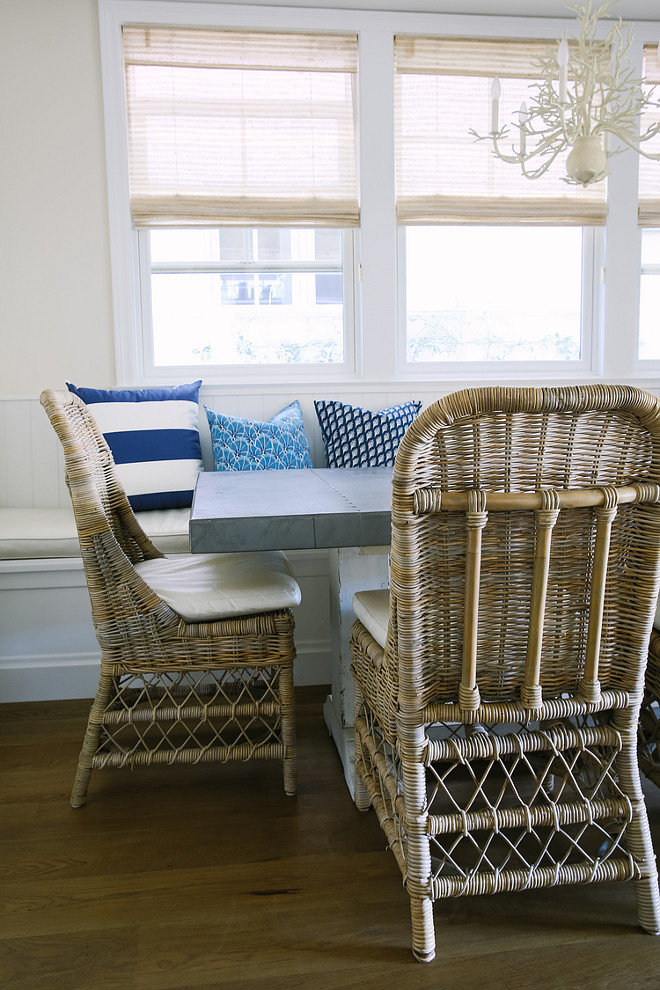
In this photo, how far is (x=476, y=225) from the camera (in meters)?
3.56

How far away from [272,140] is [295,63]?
33 cm

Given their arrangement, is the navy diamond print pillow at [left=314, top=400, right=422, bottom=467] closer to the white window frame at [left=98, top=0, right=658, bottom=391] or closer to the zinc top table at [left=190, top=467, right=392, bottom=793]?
the white window frame at [left=98, top=0, right=658, bottom=391]

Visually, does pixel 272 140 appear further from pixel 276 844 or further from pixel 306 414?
pixel 276 844

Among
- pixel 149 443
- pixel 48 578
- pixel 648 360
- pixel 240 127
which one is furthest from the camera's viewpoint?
pixel 648 360

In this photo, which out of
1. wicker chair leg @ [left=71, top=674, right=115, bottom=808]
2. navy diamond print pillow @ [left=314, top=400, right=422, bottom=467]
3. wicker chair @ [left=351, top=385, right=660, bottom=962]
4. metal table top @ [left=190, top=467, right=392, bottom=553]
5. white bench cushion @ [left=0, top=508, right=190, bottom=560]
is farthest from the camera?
navy diamond print pillow @ [left=314, top=400, right=422, bottom=467]

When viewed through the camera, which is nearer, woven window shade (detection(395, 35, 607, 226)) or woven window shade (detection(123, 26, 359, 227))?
woven window shade (detection(123, 26, 359, 227))

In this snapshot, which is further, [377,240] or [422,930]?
[377,240]

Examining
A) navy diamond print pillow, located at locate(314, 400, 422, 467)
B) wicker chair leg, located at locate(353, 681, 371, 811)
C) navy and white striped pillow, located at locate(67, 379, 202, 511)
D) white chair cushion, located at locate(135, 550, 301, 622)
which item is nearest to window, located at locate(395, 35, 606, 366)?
navy diamond print pillow, located at locate(314, 400, 422, 467)

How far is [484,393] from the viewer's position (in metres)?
1.21

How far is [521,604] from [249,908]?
80 cm

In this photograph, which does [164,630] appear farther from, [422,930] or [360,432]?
[360,432]

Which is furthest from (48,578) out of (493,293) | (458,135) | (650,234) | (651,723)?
(650,234)

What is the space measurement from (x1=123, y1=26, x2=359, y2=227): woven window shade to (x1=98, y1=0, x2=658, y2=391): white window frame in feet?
0.18

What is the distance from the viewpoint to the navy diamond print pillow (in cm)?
314
